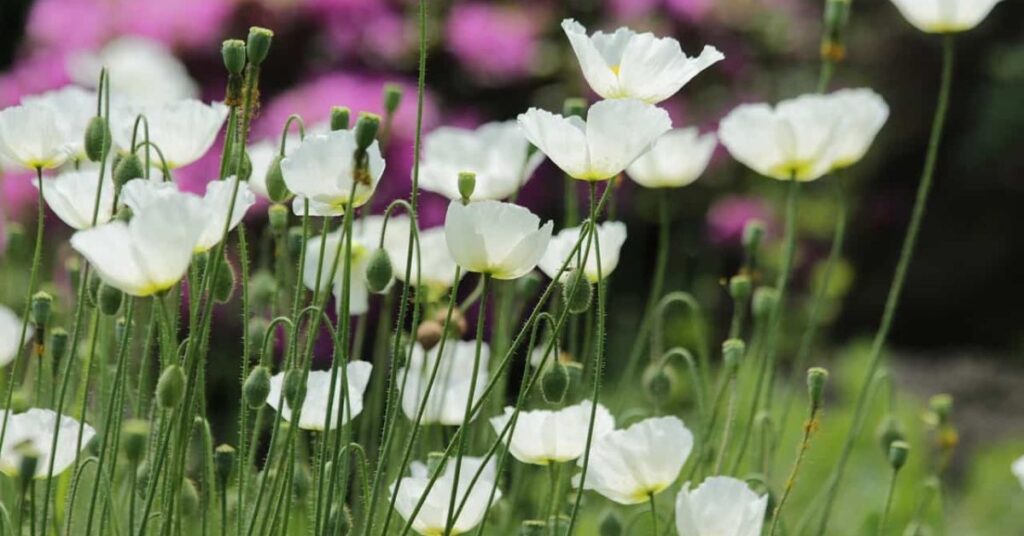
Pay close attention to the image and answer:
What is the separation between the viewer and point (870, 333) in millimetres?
4184

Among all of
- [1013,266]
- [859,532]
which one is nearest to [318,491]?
[859,532]

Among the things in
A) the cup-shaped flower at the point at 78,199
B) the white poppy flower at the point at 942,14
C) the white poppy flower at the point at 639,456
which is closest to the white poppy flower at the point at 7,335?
the cup-shaped flower at the point at 78,199

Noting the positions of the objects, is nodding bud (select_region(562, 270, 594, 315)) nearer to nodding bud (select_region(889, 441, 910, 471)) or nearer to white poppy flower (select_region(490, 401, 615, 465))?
white poppy flower (select_region(490, 401, 615, 465))

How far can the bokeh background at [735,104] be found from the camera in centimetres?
317

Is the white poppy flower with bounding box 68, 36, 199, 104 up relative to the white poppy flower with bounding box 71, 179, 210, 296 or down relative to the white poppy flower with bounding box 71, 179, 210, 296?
up

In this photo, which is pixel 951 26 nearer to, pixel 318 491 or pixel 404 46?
pixel 318 491

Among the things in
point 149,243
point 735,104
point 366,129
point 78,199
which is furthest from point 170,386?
point 735,104

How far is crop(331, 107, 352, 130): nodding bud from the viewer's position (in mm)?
1105

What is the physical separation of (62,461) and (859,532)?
1273mm

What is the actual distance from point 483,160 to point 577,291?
57cm

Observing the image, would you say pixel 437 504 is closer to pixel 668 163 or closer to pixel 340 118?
pixel 340 118

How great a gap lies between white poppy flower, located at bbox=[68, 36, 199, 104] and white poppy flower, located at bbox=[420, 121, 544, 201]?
1.20 metres

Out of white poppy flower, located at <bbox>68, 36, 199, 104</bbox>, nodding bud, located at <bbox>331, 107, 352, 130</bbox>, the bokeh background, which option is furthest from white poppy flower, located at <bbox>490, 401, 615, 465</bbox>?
white poppy flower, located at <bbox>68, 36, 199, 104</bbox>

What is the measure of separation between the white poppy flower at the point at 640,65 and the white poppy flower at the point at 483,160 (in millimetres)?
316
